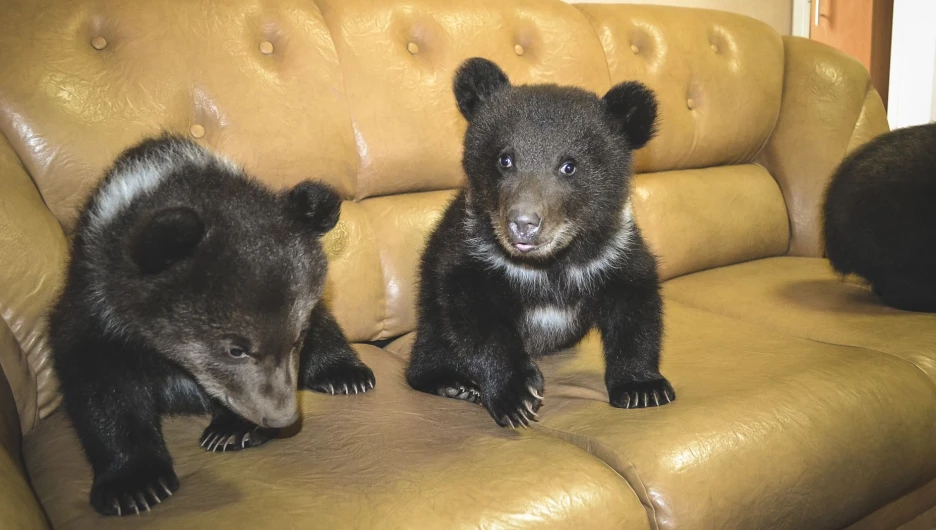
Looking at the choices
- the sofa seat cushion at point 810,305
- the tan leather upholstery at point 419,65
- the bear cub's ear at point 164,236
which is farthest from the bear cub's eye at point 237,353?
the sofa seat cushion at point 810,305

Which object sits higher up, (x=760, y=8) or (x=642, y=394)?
(x=760, y=8)

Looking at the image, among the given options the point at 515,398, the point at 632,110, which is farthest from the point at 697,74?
the point at 515,398

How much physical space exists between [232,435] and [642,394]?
1.12 metres

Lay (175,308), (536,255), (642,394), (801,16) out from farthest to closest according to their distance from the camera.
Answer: (801,16) < (536,255) < (642,394) < (175,308)

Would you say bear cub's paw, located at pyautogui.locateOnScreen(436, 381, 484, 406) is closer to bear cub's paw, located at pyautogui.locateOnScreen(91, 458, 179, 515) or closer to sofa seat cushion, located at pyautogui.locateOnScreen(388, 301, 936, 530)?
sofa seat cushion, located at pyautogui.locateOnScreen(388, 301, 936, 530)

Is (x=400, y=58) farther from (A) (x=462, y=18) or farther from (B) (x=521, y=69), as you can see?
(B) (x=521, y=69)

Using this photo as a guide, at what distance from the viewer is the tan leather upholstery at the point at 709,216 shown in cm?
350

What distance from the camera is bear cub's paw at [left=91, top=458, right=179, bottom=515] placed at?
62.8 inches

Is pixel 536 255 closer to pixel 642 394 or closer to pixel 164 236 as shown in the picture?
pixel 642 394

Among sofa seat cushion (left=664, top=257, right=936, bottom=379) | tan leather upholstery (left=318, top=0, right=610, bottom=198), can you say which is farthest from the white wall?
tan leather upholstery (left=318, top=0, right=610, bottom=198)

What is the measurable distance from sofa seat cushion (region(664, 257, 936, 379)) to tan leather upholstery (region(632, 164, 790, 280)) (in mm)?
84

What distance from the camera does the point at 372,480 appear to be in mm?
1650

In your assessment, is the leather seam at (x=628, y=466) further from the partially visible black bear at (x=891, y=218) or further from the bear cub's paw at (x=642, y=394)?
the partially visible black bear at (x=891, y=218)

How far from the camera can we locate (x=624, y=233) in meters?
2.31
